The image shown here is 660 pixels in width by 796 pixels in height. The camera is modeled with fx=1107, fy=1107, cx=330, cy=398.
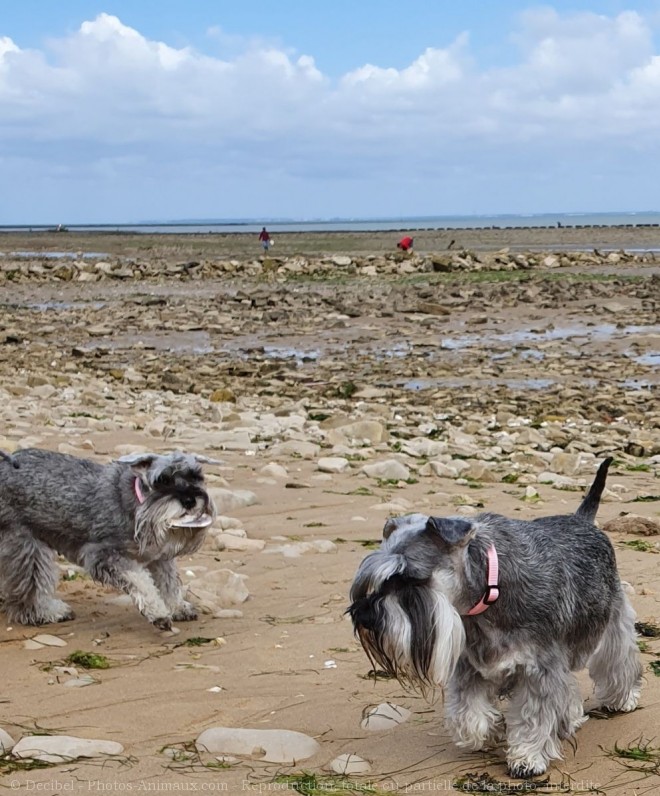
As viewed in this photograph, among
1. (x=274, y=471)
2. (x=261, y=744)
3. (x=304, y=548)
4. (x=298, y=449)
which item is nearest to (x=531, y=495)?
(x=274, y=471)

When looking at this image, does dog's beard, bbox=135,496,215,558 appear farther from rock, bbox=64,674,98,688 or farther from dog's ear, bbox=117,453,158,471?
rock, bbox=64,674,98,688

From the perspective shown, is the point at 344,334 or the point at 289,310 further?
the point at 289,310

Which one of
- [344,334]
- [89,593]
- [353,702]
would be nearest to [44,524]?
[89,593]

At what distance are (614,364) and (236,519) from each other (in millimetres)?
11971

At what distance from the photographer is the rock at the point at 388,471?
1118 cm

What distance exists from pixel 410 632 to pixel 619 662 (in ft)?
4.84

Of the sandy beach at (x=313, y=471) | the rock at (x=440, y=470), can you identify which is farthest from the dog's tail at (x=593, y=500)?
the rock at (x=440, y=470)

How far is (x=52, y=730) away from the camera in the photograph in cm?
545

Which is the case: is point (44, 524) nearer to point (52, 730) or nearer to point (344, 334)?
point (52, 730)

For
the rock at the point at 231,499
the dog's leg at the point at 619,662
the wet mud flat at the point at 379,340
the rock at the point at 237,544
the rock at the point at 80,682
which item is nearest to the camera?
the dog's leg at the point at 619,662

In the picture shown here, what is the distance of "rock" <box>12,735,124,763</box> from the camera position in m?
4.99

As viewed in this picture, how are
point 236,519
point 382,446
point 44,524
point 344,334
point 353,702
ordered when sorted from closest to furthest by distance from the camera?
point 353,702 → point 44,524 → point 236,519 → point 382,446 → point 344,334

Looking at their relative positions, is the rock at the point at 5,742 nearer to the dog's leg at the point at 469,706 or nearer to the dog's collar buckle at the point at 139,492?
the dog's leg at the point at 469,706

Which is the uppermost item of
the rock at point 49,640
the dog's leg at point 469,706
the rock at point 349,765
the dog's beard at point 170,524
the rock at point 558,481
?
the dog's beard at point 170,524
